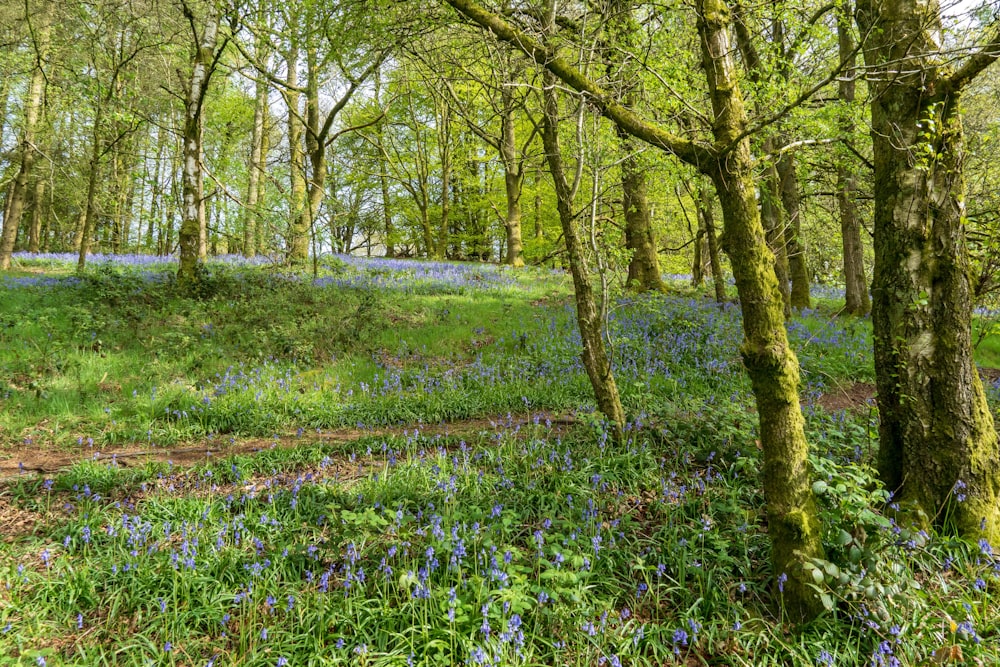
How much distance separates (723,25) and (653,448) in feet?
11.8

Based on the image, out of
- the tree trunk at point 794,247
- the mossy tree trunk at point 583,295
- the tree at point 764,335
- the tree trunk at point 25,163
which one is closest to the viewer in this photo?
the tree at point 764,335

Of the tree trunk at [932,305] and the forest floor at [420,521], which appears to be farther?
the tree trunk at [932,305]

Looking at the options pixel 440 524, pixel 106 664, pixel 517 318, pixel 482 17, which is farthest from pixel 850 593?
pixel 517 318

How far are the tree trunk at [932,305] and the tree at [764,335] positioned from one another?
4.02 feet

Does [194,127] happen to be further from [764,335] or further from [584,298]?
[764,335]

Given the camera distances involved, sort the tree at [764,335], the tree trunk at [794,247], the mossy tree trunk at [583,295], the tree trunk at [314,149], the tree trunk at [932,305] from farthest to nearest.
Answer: the tree trunk at [794,247]
the tree trunk at [314,149]
the mossy tree trunk at [583,295]
the tree trunk at [932,305]
the tree at [764,335]

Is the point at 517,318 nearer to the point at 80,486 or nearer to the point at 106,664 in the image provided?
the point at 80,486

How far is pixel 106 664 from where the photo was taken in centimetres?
240

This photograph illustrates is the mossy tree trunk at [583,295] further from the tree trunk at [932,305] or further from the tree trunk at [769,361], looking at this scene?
the tree trunk at [932,305]

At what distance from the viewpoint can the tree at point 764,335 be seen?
8.96 feet

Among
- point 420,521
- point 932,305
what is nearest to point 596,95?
point 932,305

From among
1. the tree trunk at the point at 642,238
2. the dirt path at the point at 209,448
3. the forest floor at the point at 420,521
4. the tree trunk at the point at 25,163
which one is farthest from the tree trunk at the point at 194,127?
the tree trunk at the point at 642,238

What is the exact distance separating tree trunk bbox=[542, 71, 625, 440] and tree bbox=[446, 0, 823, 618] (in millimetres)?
1920

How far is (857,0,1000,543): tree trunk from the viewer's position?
3244mm
